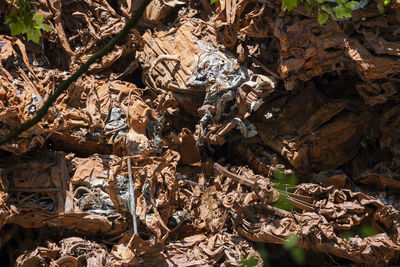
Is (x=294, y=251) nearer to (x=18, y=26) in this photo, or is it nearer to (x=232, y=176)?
(x=18, y=26)

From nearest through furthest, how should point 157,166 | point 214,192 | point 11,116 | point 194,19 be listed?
point 11,116 < point 157,166 < point 214,192 < point 194,19

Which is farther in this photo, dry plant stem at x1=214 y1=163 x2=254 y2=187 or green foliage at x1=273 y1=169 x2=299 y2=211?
dry plant stem at x1=214 y1=163 x2=254 y2=187

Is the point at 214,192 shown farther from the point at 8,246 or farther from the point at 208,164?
the point at 8,246

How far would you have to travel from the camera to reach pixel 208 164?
7.85 meters

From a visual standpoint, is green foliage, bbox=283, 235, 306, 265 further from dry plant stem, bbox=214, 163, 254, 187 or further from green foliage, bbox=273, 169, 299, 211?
dry plant stem, bbox=214, 163, 254, 187

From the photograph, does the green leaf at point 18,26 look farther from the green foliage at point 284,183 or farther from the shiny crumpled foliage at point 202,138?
the shiny crumpled foliage at point 202,138

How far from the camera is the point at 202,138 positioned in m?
7.46

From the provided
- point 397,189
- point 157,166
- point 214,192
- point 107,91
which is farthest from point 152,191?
point 397,189

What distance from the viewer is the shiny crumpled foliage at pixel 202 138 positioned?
6711 mm

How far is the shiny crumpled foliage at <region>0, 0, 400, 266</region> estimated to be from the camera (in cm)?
671

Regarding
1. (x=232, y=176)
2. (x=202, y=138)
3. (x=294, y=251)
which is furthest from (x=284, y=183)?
(x=202, y=138)

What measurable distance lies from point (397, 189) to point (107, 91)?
348cm

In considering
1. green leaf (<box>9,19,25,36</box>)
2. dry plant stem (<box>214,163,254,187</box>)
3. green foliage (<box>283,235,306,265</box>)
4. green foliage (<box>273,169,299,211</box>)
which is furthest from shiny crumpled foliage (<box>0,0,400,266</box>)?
green foliage (<box>283,235,306,265</box>)

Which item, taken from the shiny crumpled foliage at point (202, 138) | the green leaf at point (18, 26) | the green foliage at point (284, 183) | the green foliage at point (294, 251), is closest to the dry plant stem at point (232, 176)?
the shiny crumpled foliage at point (202, 138)
